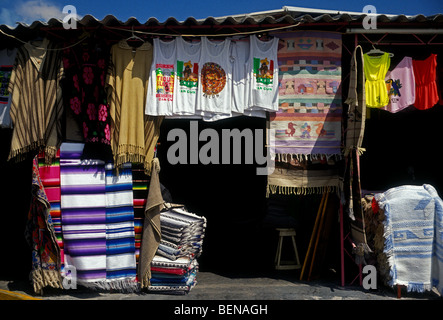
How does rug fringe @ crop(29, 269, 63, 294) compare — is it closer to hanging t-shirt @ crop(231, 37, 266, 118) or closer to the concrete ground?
the concrete ground

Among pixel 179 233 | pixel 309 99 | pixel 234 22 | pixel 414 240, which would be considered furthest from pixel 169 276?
pixel 234 22

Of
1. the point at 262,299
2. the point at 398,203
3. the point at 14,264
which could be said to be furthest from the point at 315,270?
the point at 14,264

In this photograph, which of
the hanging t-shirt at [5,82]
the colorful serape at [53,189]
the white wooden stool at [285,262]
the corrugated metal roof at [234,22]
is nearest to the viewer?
the corrugated metal roof at [234,22]

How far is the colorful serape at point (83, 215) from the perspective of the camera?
5.29 m

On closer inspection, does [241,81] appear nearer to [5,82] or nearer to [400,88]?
[400,88]

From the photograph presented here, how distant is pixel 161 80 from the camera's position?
17.8 feet

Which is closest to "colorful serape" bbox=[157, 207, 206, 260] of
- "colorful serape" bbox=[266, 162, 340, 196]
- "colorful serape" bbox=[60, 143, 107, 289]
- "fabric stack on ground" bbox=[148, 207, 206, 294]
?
"fabric stack on ground" bbox=[148, 207, 206, 294]

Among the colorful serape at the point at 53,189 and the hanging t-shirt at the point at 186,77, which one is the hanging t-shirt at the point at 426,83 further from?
the colorful serape at the point at 53,189

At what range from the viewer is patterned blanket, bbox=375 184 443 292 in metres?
5.16

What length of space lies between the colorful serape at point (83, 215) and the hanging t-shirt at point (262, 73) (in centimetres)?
231

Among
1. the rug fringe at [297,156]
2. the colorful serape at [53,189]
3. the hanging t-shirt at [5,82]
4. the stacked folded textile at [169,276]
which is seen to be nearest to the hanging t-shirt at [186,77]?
the rug fringe at [297,156]

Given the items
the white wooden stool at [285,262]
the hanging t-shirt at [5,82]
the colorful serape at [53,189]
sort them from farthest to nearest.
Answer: the white wooden stool at [285,262] < the hanging t-shirt at [5,82] < the colorful serape at [53,189]

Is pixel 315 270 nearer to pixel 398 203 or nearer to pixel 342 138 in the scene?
pixel 398 203

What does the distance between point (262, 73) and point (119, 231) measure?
290cm
